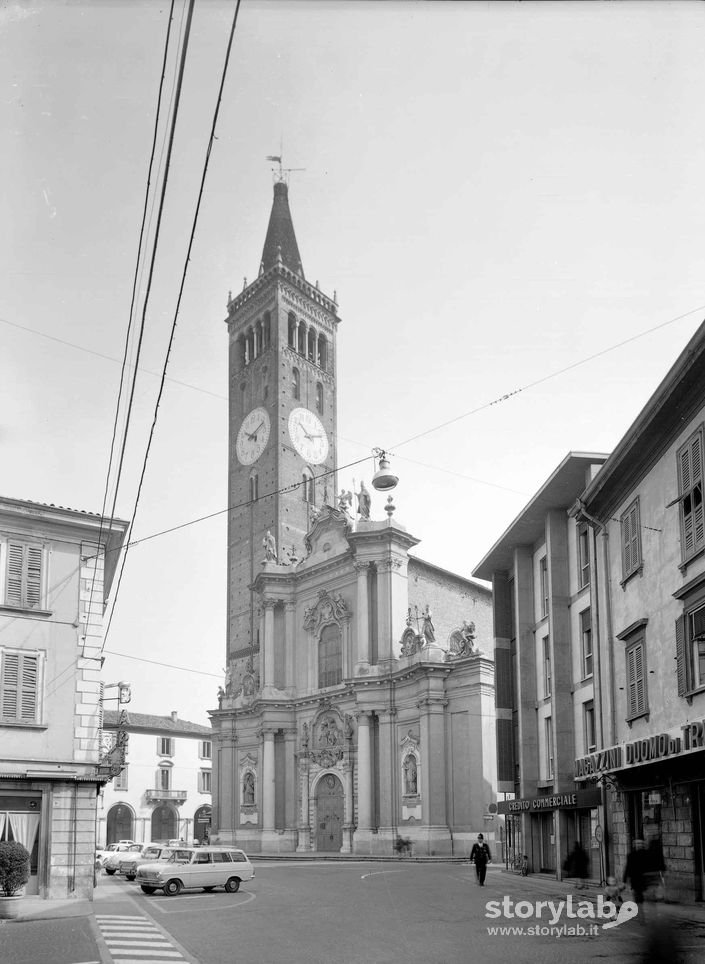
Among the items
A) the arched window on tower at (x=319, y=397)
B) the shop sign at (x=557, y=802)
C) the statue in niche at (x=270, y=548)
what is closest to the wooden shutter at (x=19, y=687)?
the shop sign at (x=557, y=802)

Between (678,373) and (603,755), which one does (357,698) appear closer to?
(603,755)

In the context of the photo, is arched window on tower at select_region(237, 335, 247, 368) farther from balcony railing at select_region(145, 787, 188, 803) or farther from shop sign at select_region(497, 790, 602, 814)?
shop sign at select_region(497, 790, 602, 814)

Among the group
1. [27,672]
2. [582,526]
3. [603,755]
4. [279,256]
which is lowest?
[603,755]

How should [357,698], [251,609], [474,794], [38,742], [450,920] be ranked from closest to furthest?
[450,920] → [38,742] → [474,794] → [357,698] → [251,609]

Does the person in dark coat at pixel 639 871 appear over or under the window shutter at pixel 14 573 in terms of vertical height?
under

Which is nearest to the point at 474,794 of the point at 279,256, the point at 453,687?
the point at 453,687

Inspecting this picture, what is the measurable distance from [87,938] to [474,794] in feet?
112

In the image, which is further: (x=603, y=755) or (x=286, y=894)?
(x=286, y=894)

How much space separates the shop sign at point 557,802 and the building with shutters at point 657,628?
482 millimetres

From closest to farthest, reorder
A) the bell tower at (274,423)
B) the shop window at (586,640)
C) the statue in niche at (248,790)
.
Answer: the shop window at (586,640) → the statue in niche at (248,790) → the bell tower at (274,423)

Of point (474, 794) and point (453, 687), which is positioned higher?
point (453, 687)

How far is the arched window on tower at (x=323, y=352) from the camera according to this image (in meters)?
80.9

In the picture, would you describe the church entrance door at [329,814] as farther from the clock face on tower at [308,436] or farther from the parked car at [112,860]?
the clock face on tower at [308,436]

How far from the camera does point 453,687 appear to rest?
52.8 metres
